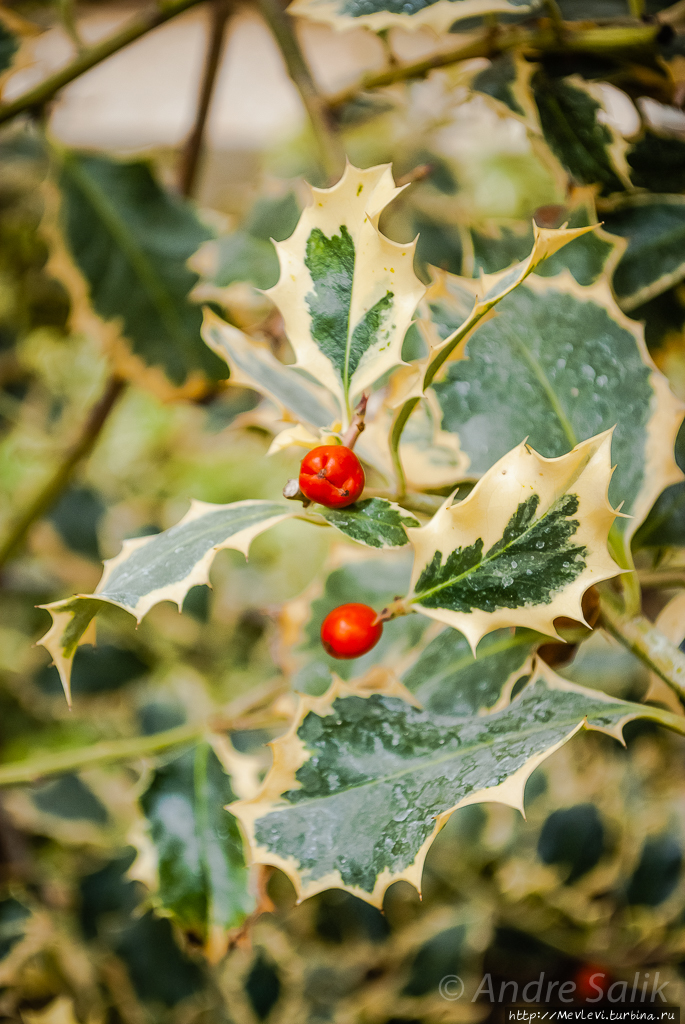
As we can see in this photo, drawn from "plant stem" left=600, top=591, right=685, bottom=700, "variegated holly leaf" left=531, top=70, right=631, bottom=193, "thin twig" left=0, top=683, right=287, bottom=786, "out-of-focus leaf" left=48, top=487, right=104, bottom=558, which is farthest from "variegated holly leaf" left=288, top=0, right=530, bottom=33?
"out-of-focus leaf" left=48, top=487, right=104, bottom=558

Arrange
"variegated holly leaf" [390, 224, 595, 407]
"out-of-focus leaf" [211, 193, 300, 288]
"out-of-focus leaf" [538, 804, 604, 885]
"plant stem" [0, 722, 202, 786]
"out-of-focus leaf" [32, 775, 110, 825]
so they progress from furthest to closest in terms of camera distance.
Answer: "out-of-focus leaf" [32, 775, 110, 825]
"out-of-focus leaf" [538, 804, 604, 885]
"out-of-focus leaf" [211, 193, 300, 288]
"plant stem" [0, 722, 202, 786]
"variegated holly leaf" [390, 224, 595, 407]

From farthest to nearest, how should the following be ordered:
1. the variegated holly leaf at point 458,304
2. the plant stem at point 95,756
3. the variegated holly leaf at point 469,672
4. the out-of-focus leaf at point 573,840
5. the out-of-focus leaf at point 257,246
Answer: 1. the out-of-focus leaf at point 573,840
2. the out-of-focus leaf at point 257,246
3. the plant stem at point 95,756
4. the variegated holly leaf at point 469,672
5. the variegated holly leaf at point 458,304

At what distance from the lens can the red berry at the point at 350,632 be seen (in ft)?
1.04

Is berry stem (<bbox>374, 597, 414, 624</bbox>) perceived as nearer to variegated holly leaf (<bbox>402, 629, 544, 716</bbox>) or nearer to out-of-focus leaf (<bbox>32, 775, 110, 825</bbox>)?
variegated holly leaf (<bbox>402, 629, 544, 716</bbox>)

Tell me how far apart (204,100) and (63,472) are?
43 centimetres

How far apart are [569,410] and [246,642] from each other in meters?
0.86

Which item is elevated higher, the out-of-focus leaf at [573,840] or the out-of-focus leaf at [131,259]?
the out-of-focus leaf at [131,259]

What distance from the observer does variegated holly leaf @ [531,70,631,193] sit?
1.43ft

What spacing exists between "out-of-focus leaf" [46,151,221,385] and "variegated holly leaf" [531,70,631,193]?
35cm

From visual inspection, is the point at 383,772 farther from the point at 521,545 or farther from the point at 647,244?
the point at 647,244

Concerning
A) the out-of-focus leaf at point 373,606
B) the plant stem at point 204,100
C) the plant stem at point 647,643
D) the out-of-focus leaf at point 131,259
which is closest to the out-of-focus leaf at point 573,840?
the out-of-focus leaf at point 373,606

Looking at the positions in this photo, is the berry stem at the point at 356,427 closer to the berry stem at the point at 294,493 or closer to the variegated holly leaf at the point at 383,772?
the berry stem at the point at 294,493

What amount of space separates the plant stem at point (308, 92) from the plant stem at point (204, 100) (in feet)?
0.36

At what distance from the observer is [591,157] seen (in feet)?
1.44
